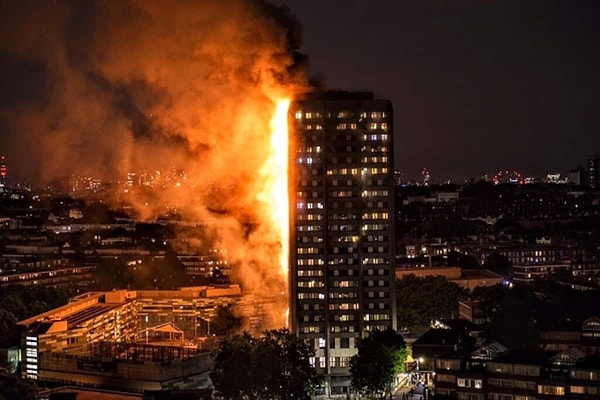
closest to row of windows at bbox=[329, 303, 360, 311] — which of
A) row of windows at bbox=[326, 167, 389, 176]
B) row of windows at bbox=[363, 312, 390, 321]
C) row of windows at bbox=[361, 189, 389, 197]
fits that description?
row of windows at bbox=[363, 312, 390, 321]

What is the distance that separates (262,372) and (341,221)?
768 cm

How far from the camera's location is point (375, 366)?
28.0 m

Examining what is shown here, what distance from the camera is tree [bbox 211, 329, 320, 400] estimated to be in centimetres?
2591

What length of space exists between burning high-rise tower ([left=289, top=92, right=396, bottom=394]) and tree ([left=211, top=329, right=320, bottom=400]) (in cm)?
435

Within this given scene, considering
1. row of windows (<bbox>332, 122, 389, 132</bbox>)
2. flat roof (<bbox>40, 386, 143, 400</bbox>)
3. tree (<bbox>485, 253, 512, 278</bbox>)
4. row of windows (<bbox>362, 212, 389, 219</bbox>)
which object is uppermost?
row of windows (<bbox>332, 122, 389, 132</bbox>)

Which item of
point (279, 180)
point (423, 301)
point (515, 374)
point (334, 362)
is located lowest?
point (334, 362)

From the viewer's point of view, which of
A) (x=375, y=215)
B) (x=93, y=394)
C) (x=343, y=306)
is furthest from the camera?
(x=375, y=215)

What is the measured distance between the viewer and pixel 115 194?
256 feet

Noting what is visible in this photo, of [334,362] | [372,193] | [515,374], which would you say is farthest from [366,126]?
[515,374]

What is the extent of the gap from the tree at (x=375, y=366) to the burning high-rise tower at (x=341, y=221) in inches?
95.0

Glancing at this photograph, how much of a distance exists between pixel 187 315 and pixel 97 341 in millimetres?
7196

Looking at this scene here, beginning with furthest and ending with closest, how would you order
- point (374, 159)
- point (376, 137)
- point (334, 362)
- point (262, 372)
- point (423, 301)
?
1. point (423, 301)
2. point (376, 137)
3. point (374, 159)
4. point (334, 362)
5. point (262, 372)

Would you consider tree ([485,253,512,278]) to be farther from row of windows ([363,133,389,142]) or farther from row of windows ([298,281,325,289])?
row of windows ([298,281,325,289])

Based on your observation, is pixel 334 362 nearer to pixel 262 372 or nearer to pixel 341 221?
pixel 341 221
